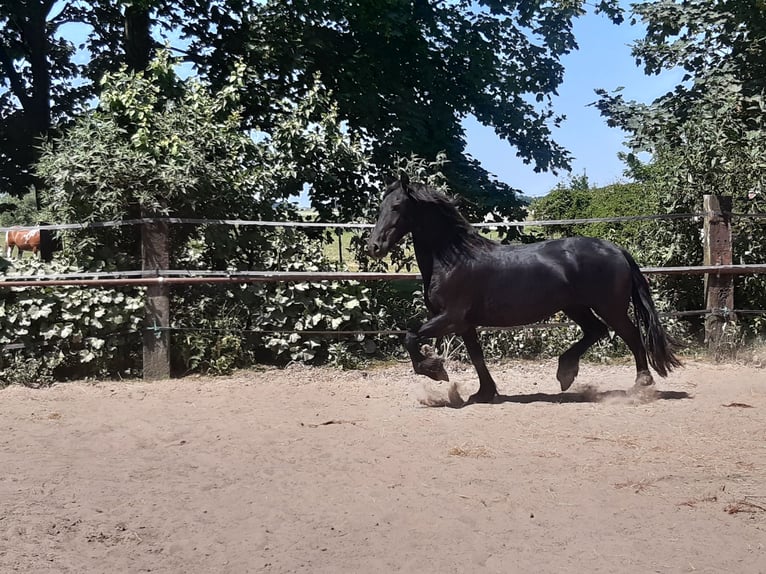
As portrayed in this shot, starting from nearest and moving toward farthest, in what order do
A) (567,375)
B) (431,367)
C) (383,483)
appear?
1. (383,483)
2. (431,367)
3. (567,375)

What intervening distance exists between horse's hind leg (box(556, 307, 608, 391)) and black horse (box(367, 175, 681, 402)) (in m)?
0.25

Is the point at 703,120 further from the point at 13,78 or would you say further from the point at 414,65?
the point at 13,78

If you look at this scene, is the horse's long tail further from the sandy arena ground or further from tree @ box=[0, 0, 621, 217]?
tree @ box=[0, 0, 621, 217]

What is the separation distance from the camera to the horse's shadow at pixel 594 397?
633cm

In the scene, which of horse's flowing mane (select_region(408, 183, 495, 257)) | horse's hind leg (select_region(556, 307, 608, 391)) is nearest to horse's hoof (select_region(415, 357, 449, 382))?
horse's flowing mane (select_region(408, 183, 495, 257))

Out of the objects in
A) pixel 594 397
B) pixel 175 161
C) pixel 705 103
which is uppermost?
pixel 705 103

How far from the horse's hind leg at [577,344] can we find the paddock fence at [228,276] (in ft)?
4.62

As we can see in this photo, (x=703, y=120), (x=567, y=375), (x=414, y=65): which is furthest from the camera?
(x=414, y=65)

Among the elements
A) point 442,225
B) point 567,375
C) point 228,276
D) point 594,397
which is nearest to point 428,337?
point 442,225

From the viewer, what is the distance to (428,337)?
622 centimetres

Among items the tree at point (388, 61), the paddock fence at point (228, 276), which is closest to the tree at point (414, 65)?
the tree at point (388, 61)

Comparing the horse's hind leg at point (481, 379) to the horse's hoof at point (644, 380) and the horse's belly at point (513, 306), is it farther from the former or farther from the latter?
the horse's hoof at point (644, 380)

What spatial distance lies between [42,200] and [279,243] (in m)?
2.59

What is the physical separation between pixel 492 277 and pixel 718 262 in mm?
3423
